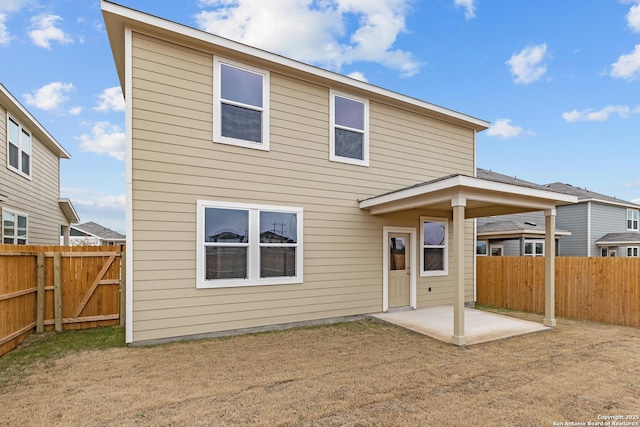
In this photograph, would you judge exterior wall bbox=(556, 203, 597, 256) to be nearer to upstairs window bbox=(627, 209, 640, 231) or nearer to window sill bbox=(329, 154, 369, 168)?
upstairs window bbox=(627, 209, 640, 231)

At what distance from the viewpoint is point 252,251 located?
6.30 m

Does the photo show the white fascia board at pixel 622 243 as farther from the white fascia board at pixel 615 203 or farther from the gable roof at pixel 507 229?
the gable roof at pixel 507 229

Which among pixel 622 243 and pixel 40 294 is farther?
pixel 622 243

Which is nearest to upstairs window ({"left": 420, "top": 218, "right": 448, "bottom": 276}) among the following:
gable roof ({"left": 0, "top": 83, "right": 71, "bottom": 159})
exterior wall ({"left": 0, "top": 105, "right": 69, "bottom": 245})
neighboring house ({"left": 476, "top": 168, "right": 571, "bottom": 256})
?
neighboring house ({"left": 476, "top": 168, "right": 571, "bottom": 256})

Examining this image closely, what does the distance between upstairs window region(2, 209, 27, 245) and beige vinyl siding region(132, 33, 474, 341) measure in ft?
21.9

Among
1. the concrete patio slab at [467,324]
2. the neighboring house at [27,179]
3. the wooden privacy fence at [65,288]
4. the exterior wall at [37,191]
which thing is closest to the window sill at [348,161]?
the concrete patio slab at [467,324]

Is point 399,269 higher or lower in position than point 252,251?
lower

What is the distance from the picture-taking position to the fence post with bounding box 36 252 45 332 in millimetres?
6293

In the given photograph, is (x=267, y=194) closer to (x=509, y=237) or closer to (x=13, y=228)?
(x=13, y=228)

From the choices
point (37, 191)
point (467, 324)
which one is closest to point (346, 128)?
point (467, 324)

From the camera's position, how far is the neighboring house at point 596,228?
63.3 ft

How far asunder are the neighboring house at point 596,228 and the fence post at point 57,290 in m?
24.2

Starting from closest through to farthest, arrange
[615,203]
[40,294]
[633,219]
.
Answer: [40,294], [615,203], [633,219]

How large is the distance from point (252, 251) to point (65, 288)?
3955 mm
